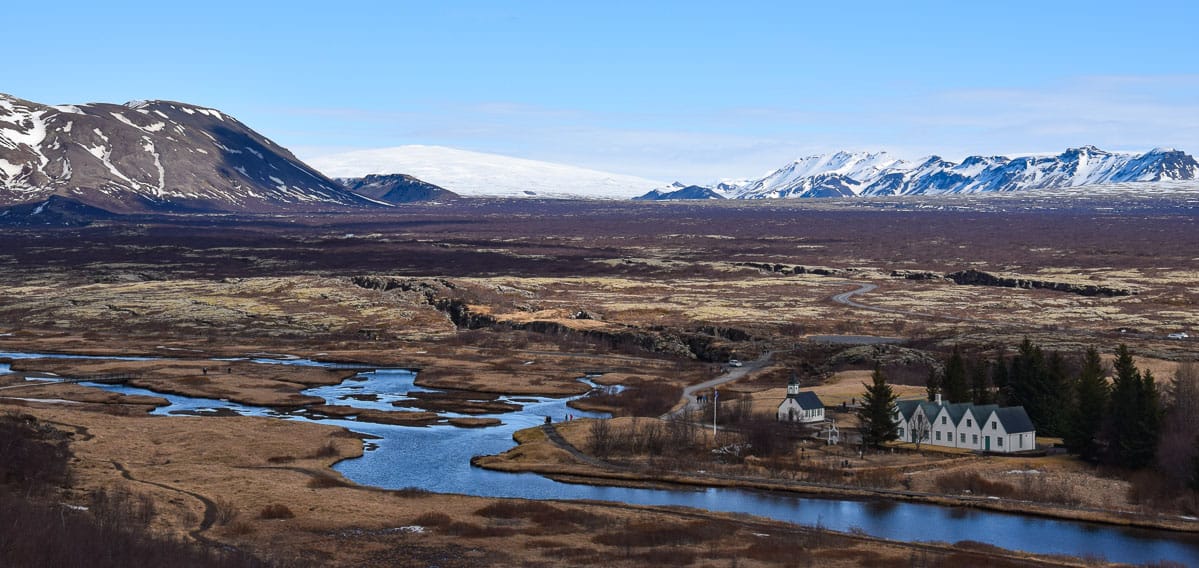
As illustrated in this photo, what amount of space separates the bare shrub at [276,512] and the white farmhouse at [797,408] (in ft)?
125

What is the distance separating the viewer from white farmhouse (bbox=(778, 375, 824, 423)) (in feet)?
291

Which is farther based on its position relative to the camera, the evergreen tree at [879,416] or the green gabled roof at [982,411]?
the evergreen tree at [879,416]

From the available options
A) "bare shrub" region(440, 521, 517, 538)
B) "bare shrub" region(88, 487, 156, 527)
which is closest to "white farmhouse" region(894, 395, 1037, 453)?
"bare shrub" region(440, 521, 517, 538)

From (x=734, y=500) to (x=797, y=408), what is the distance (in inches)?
822

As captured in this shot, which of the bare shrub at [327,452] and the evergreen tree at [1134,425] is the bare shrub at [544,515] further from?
the evergreen tree at [1134,425]

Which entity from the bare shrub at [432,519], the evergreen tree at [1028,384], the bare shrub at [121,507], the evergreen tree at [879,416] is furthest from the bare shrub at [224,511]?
the evergreen tree at [1028,384]

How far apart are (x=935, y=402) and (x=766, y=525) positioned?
2633 cm

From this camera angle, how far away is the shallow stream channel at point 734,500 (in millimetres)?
59812

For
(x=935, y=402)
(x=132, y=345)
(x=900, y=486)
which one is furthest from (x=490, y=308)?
(x=900, y=486)

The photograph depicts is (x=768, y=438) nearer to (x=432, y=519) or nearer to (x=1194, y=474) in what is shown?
(x=1194, y=474)

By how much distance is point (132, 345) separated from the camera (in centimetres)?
14675

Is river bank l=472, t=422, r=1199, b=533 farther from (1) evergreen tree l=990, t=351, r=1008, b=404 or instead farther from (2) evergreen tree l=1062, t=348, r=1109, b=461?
(1) evergreen tree l=990, t=351, r=1008, b=404

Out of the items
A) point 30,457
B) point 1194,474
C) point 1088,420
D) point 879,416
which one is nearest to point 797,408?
point 879,416

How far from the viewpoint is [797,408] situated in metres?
88.8
